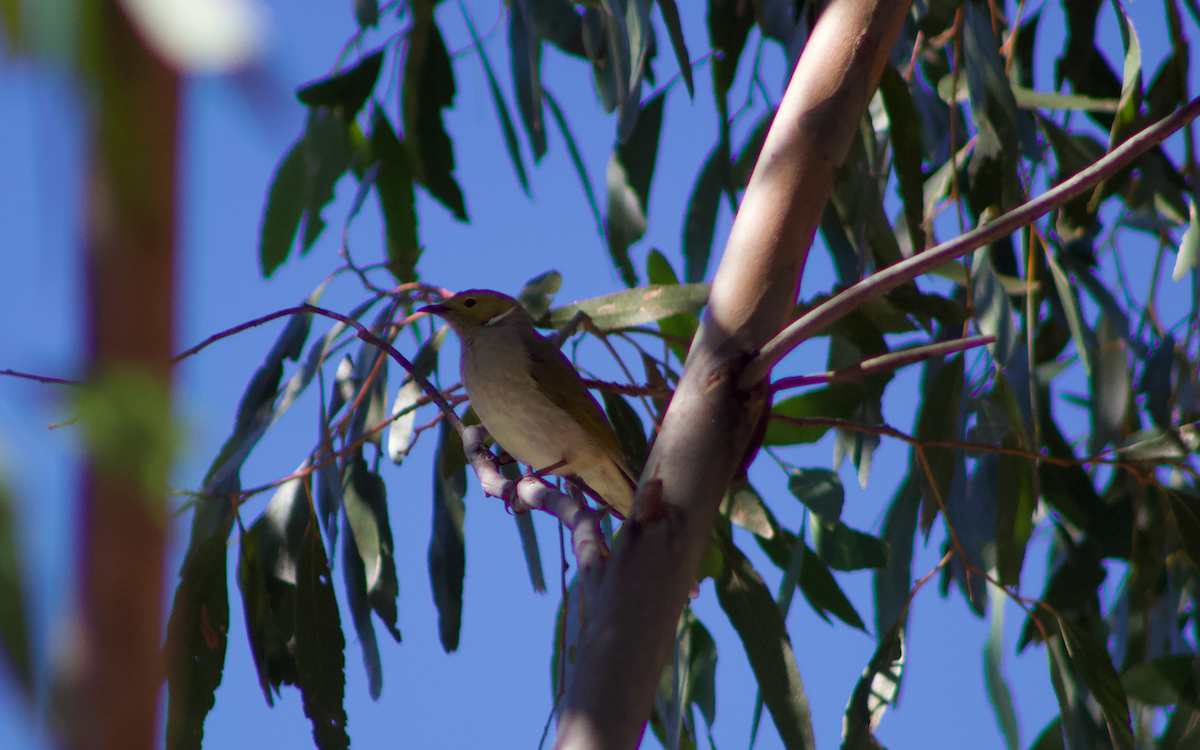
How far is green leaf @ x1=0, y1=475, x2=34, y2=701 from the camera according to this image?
49cm

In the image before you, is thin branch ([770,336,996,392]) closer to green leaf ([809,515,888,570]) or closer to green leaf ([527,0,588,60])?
green leaf ([809,515,888,570])

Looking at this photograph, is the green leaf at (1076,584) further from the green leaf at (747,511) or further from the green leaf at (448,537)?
the green leaf at (448,537)

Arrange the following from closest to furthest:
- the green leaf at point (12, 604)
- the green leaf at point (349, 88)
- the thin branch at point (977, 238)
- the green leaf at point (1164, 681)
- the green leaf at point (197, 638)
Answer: the green leaf at point (12, 604) → the thin branch at point (977, 238) → the green leaf at point (197, 638) → the green leaf at point (1164, 681) → the green leaf at point (349, 88)

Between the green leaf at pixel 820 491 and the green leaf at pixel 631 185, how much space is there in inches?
32.4

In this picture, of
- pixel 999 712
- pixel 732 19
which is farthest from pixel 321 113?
pixel 999 712

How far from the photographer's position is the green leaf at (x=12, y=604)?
49cm

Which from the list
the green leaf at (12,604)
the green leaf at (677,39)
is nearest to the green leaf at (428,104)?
the green leaf at (677,39)

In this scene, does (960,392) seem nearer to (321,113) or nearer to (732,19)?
(732,19)

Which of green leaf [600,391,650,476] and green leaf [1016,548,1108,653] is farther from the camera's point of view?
green leaf [1016,548,1108,653]

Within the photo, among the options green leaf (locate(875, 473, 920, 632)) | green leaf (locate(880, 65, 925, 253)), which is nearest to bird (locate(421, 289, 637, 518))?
green leaf (locate(875, 473, 920, 632))

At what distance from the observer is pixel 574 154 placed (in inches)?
116

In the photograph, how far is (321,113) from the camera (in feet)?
11.0

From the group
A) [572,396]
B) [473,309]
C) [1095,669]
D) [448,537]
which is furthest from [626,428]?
[1095,669]

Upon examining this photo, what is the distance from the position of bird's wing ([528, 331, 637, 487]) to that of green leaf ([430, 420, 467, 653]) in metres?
0.28
